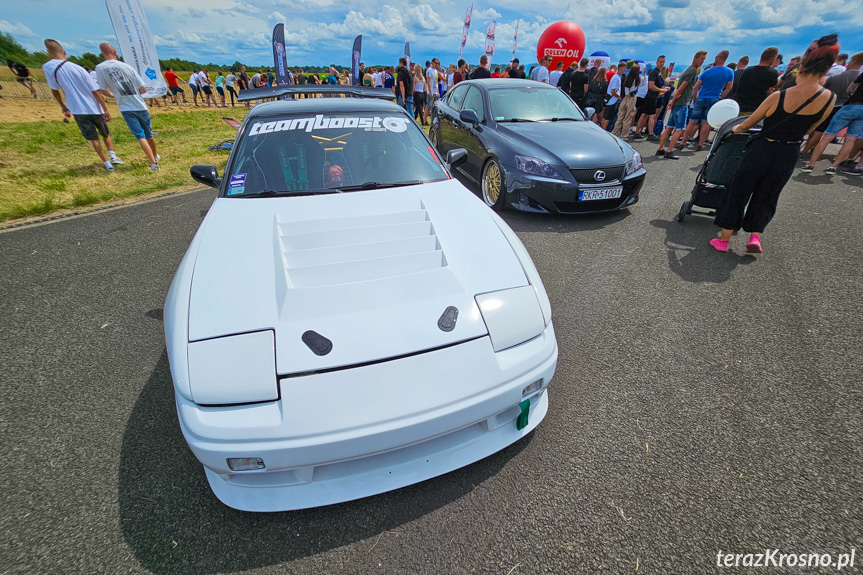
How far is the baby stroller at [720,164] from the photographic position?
3604 mm

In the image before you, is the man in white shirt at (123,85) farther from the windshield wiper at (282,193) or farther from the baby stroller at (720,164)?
the baby stroller at (720,164)

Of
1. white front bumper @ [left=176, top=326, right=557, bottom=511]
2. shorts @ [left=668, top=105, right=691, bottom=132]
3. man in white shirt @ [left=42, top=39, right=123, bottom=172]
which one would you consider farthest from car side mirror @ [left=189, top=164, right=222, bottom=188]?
shorts @ [left=668, top=105, right=691, bottom=132]

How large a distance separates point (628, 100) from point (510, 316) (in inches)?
365

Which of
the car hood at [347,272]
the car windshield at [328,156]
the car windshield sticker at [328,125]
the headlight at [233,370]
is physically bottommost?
the headlight at [233,370]

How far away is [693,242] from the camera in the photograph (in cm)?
382

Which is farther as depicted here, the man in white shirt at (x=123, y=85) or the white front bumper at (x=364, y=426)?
the man in white shirt at (x=123, y=85)

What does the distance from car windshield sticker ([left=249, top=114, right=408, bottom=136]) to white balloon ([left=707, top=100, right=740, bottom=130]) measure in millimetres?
3129

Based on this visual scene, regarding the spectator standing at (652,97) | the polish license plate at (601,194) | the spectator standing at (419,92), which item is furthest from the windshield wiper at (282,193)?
the spectator standing at (419,92)

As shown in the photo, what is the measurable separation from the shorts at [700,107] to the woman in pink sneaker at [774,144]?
394 centimetres

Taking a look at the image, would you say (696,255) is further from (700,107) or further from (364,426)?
(700,107)

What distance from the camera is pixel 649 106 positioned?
830 centimetres

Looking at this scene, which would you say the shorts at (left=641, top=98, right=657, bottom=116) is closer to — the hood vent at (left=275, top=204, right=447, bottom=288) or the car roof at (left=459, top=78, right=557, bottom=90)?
the car roof at (left=459, top=78, right=557, bottom=90)

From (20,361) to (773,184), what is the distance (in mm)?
5832

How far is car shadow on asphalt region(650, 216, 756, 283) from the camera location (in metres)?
3.23
